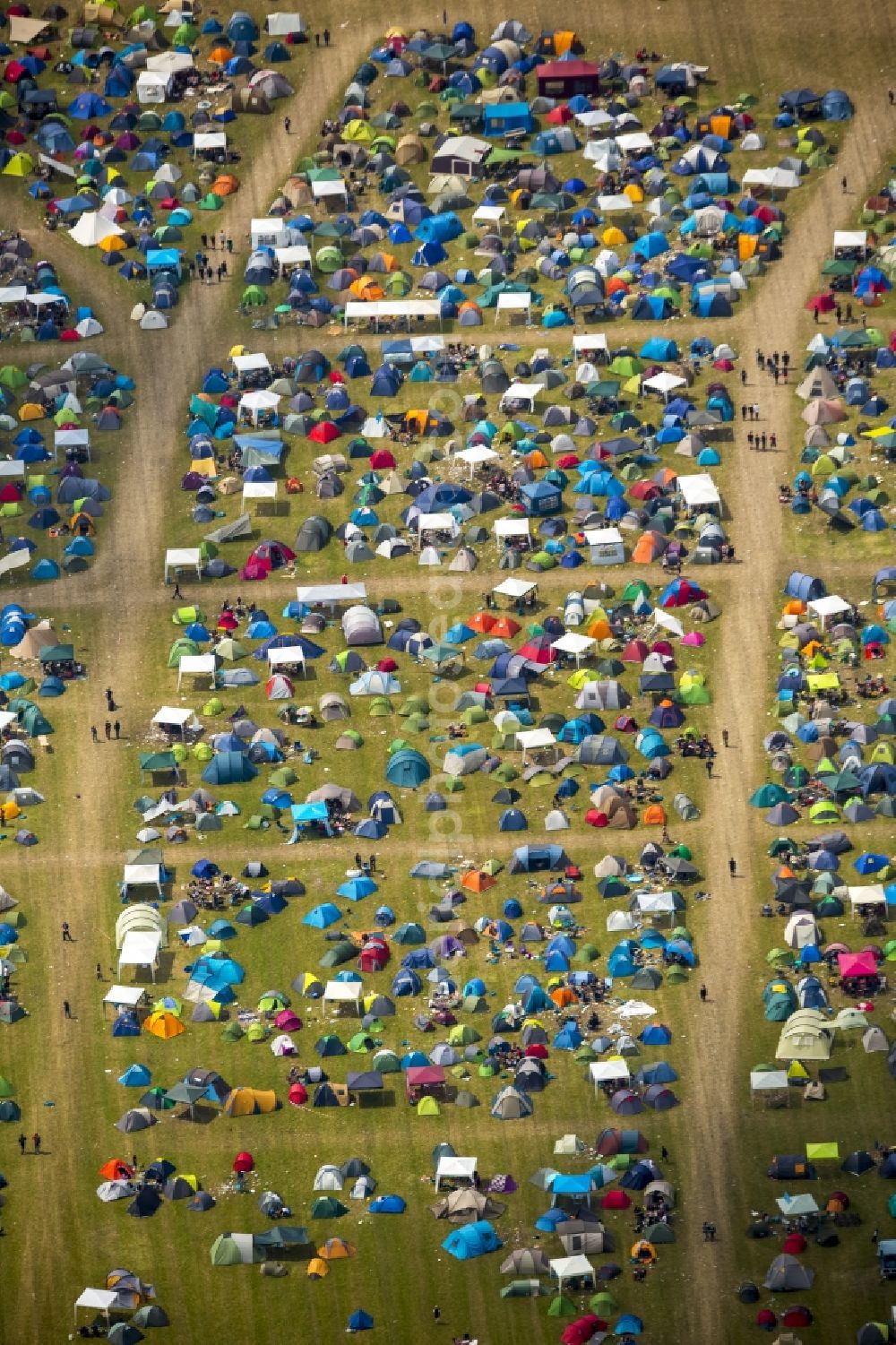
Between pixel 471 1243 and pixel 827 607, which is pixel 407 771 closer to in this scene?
pixel 827 607

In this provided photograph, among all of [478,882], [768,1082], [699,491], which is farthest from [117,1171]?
[699,491]

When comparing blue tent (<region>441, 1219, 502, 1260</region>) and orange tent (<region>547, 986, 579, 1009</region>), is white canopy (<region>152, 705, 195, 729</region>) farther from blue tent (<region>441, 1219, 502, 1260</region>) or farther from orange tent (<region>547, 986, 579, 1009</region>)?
blue tent (<region>441, 1219, 502, 1260</region>)

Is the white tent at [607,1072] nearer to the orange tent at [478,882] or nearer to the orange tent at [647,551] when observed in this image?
the orange tent at [478,882]

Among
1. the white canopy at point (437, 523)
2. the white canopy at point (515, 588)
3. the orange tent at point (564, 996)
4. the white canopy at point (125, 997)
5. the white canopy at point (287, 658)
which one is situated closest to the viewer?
the orange tent at point (564, 996)

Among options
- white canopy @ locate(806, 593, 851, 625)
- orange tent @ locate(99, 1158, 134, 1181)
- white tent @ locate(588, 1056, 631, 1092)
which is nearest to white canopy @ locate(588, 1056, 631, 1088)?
white tent @ locate(588, 1056, 631, 1092)

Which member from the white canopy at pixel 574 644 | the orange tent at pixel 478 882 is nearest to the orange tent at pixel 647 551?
the white canopy at pixel 574 644
